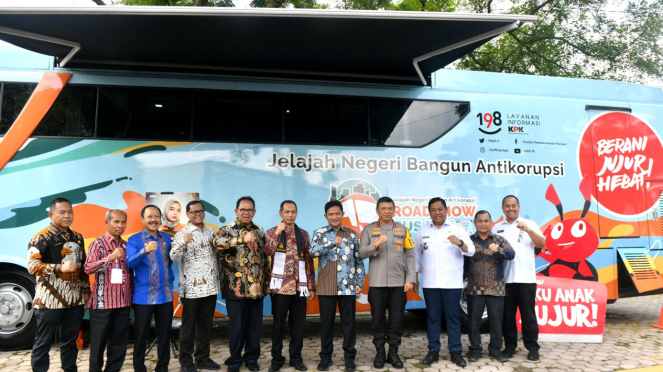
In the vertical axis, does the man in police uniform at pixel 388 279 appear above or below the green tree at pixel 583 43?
below

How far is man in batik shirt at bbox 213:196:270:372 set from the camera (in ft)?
13.1

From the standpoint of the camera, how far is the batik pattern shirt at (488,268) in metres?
4.40

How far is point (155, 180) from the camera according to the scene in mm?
4840

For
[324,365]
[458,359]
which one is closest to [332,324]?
[324,365]

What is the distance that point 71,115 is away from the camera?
15.7ft

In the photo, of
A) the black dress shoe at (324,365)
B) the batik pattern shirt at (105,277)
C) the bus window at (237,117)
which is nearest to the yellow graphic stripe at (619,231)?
the black dress shoe at (324,365)

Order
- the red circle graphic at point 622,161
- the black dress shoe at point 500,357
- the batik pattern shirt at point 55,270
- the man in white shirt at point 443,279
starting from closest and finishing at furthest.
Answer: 1. the batik pattern shirt at point 55,270
2. the man in white shirt at point 443,279
3. the black dress shoe at point 500,357
4. the red circle graphic at point 622,161

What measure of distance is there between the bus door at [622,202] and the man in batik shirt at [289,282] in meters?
4.24

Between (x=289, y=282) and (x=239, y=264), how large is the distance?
53cm

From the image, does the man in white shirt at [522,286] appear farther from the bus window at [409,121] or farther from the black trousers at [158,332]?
the black trousers at [158,332]

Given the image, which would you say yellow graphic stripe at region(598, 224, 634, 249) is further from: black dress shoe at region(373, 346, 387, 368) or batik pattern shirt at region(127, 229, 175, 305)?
batik pattern shirt at region(127, 229, 175, 305)

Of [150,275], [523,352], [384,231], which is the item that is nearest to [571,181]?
[523,352]

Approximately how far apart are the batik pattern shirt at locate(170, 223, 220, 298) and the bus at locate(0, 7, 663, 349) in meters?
0.91

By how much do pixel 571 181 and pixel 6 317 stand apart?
7321 mm
